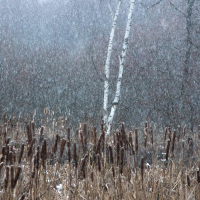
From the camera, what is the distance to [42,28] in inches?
787

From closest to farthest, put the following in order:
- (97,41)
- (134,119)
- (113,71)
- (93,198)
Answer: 1. (93,198)
2. (134,119)
3. (113,71)
4. (97,41)

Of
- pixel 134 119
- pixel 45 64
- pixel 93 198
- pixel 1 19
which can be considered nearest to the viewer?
pixel 93 198

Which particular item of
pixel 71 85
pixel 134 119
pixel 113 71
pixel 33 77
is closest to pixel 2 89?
pixel 33 77

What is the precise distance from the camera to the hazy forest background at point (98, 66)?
9.48 meters

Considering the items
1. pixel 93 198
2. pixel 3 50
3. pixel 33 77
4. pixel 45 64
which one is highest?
pixel 3 50

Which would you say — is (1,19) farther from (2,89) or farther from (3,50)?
(2,89)

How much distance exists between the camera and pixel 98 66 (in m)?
12.9

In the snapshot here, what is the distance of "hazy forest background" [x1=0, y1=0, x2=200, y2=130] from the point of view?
9.48 meters

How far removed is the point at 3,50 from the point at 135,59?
7.85 meters

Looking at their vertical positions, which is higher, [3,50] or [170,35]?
[170,35]

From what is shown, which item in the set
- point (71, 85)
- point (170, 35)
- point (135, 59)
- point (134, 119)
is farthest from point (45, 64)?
point (170, 35)

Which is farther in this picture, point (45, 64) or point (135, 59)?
point (45, 64)

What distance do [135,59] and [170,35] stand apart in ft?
10.1

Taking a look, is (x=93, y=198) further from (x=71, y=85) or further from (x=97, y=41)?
(x=97, y=41)
